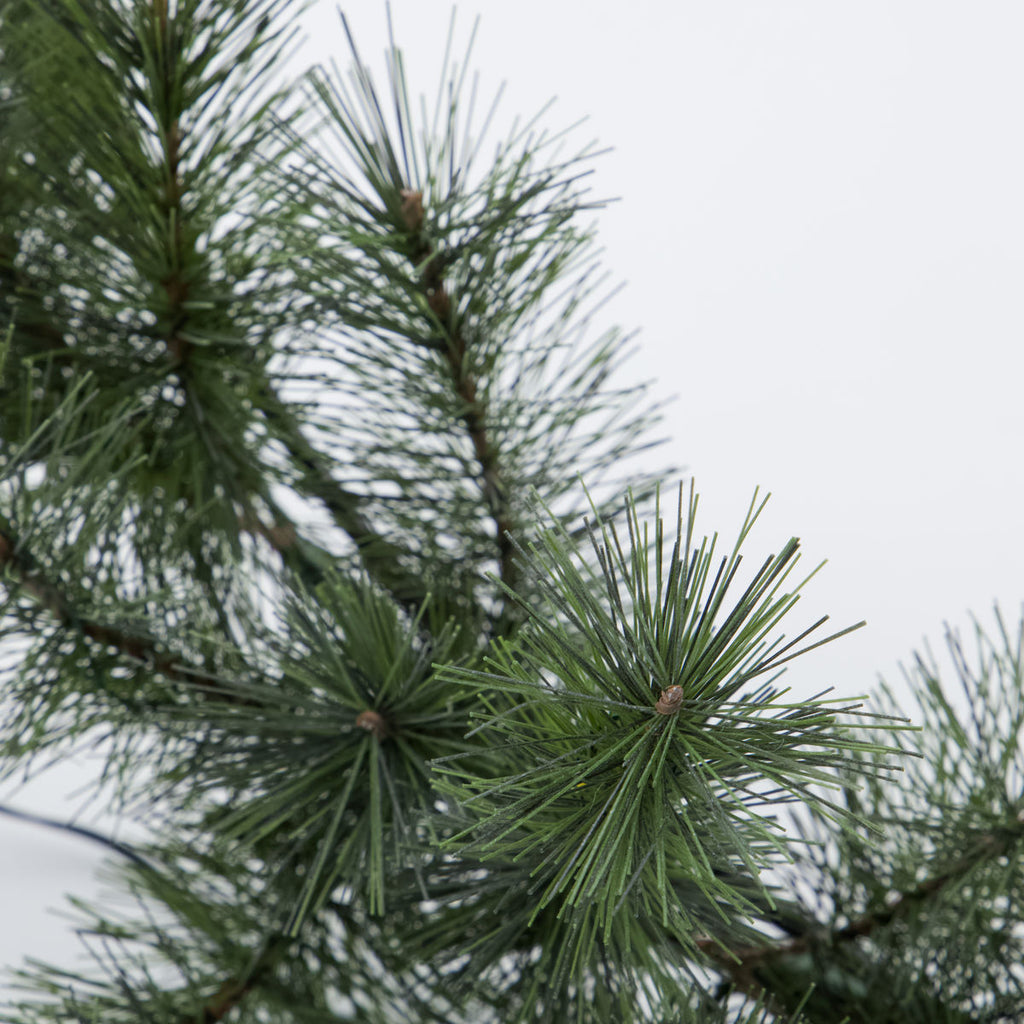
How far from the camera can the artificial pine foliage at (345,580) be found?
0.24 meters

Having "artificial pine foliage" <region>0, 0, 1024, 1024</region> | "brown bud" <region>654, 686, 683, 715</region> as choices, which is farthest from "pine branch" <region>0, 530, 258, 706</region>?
"brown bud" <region>654, 686, 683, 715</region>

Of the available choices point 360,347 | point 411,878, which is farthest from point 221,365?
point 411,878

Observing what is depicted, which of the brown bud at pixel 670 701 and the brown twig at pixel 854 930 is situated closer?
the brown bud at pixel 670 701

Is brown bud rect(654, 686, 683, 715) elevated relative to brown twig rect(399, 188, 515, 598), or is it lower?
lower

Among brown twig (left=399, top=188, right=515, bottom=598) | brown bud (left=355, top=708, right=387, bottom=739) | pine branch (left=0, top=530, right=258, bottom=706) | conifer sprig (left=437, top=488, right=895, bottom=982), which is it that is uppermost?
brown twig (left=399, top=188, right=515, bottom=598)

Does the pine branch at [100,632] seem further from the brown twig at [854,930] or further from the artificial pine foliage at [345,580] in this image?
the brown twig at [854,930]

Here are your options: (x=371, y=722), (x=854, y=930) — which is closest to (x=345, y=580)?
(x=371, y=722)

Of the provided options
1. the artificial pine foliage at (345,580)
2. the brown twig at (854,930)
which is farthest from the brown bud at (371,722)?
the brown twig at (854,930)

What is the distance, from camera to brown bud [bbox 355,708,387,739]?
236 mm

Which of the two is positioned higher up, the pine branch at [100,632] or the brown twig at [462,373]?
the brown twig at [462,373]

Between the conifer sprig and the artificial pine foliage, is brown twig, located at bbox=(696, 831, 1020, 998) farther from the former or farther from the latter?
the conifer sprig

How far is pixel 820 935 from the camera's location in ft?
0.99

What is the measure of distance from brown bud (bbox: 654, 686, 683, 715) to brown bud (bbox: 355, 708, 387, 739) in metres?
0.10

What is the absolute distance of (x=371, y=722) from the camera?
237mm
